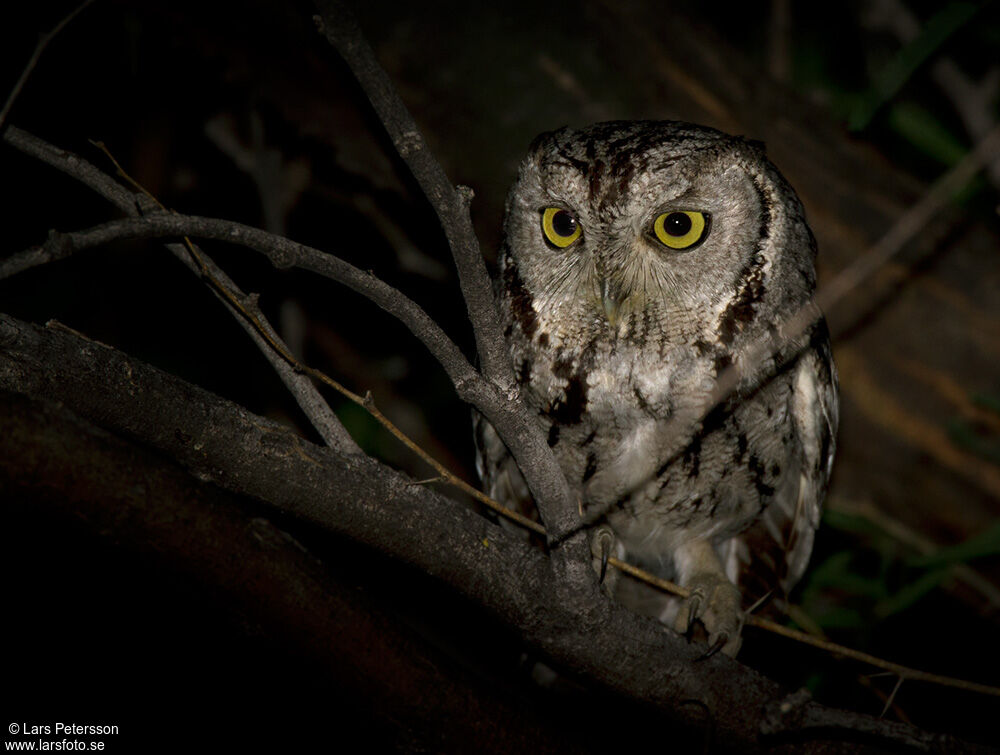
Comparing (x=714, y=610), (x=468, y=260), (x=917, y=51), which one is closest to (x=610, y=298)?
(x=468, y=260)

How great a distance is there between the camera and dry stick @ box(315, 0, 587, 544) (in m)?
0.89

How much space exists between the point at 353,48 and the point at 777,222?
3.08 feet

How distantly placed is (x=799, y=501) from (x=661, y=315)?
0.64 m

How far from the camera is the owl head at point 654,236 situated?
1.40 m

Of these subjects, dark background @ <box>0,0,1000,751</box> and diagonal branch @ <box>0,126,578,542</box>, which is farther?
dark background @ <box>0,0,1000,751</box>

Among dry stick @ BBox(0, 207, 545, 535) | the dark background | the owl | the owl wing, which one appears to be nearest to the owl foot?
the owl

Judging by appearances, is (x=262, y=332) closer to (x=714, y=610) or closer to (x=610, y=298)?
(x=610, y=298)

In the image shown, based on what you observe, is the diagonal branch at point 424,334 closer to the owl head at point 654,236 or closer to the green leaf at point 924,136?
the owl head at point 654,236

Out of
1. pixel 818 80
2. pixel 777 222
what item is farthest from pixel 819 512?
pixel 818 80

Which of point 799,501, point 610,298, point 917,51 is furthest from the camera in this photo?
point 799,501

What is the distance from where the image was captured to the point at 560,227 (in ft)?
4.93

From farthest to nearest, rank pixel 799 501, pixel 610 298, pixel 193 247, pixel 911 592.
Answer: pixel 911 592 → pixel 799 501 → pixel 610 298 → pixel 193 247

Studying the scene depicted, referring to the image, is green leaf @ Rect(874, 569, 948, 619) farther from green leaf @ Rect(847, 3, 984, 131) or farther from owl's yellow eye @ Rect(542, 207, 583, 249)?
owl's yellow eye @ Rect(542, 207, 583, 249)

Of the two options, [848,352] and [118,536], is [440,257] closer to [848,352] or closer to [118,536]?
[848,352]
